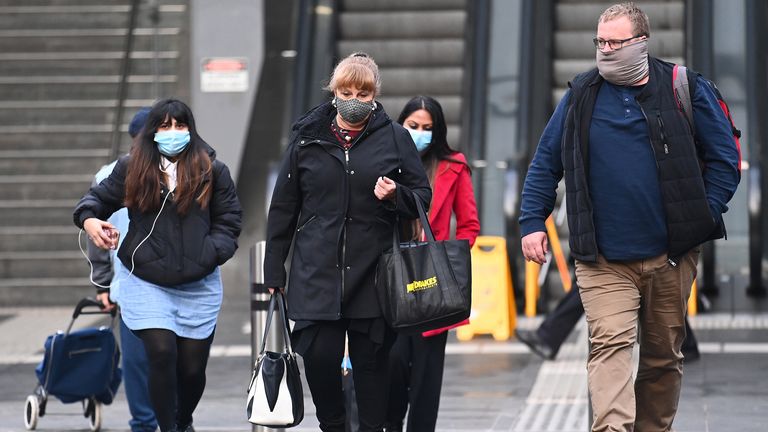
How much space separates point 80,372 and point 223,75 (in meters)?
6.91

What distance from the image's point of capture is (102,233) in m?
5.97

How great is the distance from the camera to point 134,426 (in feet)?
23.0

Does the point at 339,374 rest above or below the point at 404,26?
below

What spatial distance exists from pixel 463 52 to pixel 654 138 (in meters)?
9.07

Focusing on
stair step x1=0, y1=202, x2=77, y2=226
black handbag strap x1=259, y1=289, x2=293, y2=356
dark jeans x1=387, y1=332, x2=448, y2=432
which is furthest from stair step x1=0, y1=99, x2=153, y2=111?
black handbag strap x1=259, y1=289, x2=293, y2=356

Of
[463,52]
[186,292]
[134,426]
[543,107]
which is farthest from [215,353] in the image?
[463,52]

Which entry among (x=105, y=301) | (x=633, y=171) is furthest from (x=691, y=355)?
(x=633, y=171)

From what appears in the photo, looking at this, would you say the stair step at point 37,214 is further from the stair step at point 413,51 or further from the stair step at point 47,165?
the stair step at point 413,51

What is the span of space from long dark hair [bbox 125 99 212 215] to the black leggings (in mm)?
559

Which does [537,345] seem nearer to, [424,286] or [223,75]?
[424,286]

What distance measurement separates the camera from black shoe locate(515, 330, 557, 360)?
353 inches

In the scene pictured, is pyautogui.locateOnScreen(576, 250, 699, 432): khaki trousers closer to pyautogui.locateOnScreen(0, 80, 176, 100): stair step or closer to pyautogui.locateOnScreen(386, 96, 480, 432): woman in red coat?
pyautogui.locateOnScreen(386, 96, 480, 432): woman in red coat

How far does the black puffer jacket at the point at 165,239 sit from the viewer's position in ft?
20.4

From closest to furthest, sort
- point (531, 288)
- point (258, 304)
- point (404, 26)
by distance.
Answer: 1. point (258, 304)
2. point (531, 288)
3. point (404, 26)
